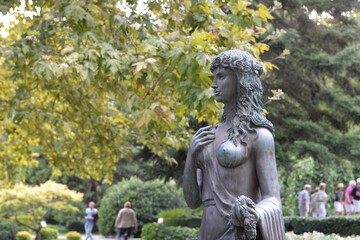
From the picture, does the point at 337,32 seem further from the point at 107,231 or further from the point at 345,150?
the point at 107,231

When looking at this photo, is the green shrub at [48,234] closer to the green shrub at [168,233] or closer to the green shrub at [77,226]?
the green shrub at [77,226]

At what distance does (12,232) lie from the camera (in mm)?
29781

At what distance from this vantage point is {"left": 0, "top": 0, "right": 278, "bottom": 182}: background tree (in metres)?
9.55

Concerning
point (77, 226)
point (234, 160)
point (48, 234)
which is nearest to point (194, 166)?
point (234, 160)

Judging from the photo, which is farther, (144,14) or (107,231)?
(107,231)

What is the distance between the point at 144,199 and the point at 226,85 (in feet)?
83.1

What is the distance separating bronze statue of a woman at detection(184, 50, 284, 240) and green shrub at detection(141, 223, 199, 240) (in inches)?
427

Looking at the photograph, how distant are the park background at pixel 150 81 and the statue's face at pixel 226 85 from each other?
273cm

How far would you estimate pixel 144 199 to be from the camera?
96.0 ft

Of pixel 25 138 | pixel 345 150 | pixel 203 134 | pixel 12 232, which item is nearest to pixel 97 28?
pixel 25 138

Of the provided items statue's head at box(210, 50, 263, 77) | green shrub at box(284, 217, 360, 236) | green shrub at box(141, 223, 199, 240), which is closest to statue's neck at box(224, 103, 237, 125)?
statue's head at box(210, 50, 263, 77)

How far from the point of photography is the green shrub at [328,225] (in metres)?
18.0

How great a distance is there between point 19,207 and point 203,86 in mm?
20025

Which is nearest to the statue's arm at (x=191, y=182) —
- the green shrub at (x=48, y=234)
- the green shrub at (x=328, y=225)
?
the green shrub at (x=328, y=225)
